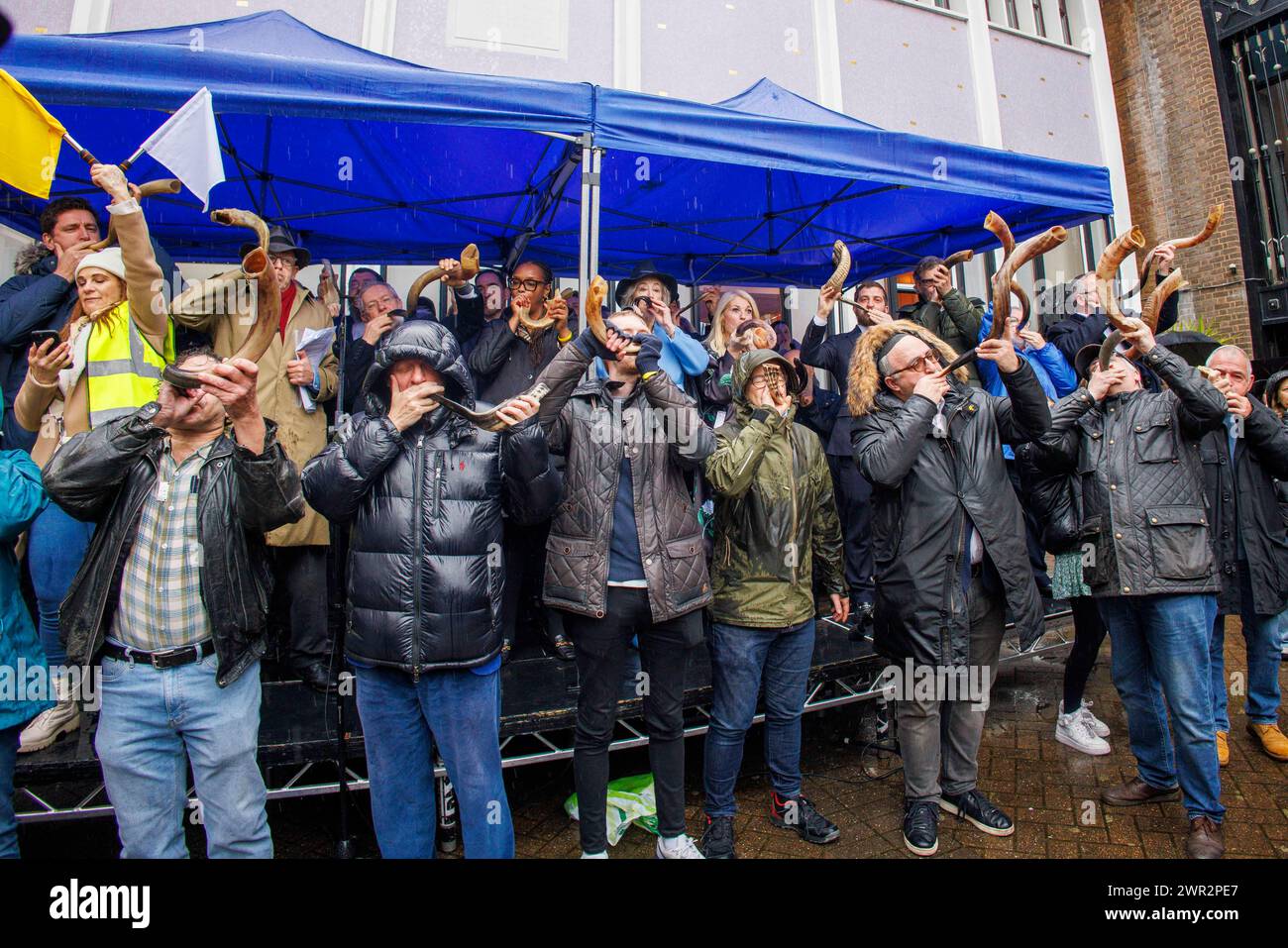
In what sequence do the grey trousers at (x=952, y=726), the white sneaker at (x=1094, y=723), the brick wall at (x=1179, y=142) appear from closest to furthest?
the grey trousers at (x=952, y=726) < the white sneaker at (x=1094, y=723) < the brick wall at (x=1179, y=142)

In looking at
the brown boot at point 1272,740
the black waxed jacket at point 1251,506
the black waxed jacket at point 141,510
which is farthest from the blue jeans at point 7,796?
the brown boot at point 1272,740

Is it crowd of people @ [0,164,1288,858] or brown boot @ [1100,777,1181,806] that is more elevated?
crowd of people @ [0,164,1288,858]

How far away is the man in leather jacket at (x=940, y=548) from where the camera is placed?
121 inches

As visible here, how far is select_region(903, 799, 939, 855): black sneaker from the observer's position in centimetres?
309

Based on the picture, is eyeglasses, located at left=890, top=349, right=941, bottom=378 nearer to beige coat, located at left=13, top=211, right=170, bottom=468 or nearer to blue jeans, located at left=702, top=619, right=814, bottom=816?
blue jeans, located at left=702, top=619, right=814, bottom=816

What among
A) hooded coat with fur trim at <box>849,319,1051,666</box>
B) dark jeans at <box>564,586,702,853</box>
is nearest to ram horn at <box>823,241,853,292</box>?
hooded coat with fur trim at <box>849,319,1051,666</box>

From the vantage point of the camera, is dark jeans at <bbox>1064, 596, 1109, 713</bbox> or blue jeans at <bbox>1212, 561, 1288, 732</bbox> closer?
blue jeans at <bbox>1212, 561, 1288, 732</bbox>

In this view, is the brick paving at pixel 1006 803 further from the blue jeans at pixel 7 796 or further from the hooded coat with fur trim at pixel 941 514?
the blue jeans at pixel 7 796

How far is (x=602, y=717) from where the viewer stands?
2789 mm

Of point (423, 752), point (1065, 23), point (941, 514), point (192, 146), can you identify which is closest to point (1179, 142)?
point (1065, 23)

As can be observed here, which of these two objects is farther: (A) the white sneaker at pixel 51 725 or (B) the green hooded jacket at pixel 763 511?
(B) the green hooded jacket at pixel 763 511

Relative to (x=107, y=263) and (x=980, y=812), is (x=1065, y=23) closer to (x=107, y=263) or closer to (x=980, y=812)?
(x=980, y=812)

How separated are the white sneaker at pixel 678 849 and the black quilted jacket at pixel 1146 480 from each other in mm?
2085

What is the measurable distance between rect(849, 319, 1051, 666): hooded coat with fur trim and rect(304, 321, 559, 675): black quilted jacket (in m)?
1.57
